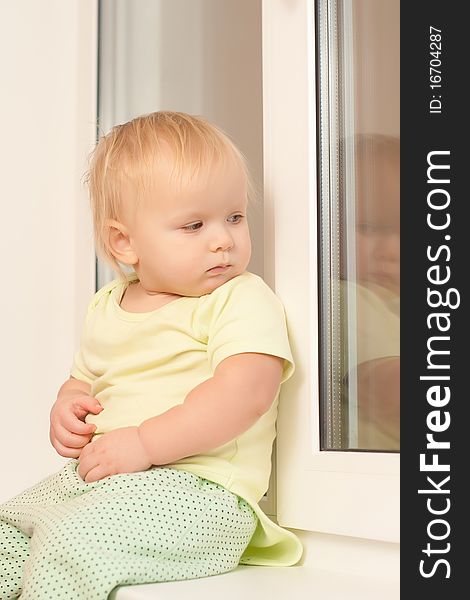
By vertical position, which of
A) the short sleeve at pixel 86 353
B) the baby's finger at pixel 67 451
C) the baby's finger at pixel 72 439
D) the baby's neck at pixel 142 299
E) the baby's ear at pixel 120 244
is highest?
the baby's ear at pixel 120 244

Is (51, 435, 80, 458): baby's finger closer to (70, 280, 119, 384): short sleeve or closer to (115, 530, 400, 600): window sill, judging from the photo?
(70, 280, 119, 384): short sleeve

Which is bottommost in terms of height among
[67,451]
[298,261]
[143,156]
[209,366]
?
[67,451]

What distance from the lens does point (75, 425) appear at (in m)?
1.13

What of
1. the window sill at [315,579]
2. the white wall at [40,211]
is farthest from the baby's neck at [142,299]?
the white wall at [40,211]

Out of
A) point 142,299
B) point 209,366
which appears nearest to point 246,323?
point 209,366

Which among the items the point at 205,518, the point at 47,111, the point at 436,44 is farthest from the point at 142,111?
the point at 436,44

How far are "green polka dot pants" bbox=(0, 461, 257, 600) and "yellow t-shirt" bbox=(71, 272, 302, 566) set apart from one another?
0.11 ft

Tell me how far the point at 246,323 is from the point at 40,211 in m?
0.78

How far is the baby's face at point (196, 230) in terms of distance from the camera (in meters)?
1.11

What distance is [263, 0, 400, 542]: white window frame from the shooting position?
1.06m

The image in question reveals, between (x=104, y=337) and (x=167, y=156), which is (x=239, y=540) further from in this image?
(x=167, y=156)

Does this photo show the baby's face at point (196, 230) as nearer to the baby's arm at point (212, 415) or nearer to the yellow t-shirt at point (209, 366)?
the yellow t-shirt at point (209, 366)

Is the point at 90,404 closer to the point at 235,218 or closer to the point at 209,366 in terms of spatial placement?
the point at 209,366

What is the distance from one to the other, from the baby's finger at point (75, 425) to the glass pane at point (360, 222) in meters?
0.28
